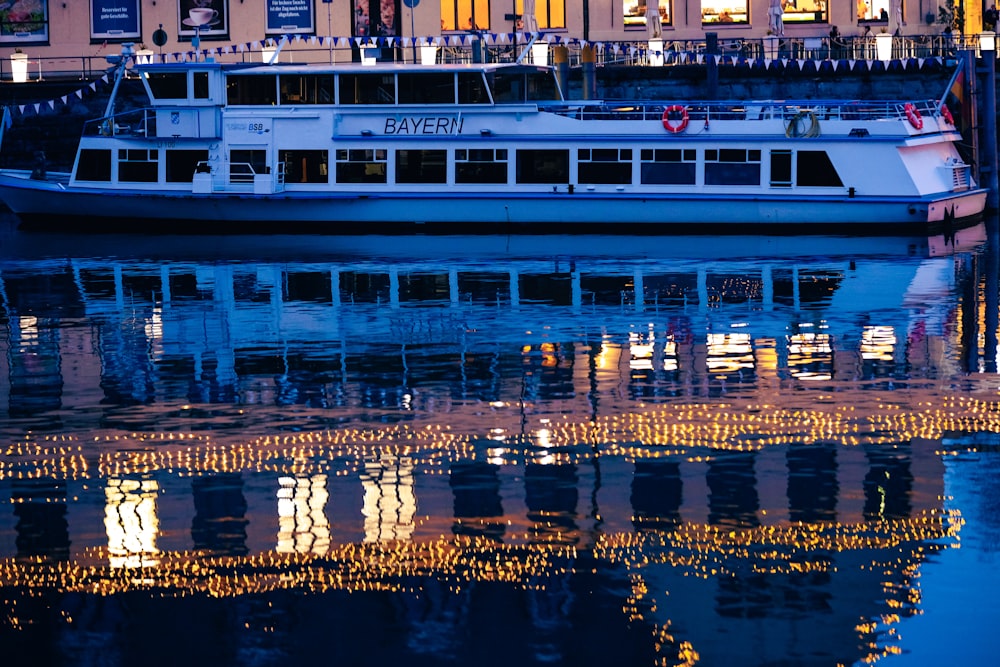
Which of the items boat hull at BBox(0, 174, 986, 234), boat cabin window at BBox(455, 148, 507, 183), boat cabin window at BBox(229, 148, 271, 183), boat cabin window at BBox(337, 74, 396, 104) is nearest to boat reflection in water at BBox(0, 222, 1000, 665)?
boat hull at BBox(0, 174, 986, 234)

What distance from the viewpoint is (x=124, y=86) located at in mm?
51812

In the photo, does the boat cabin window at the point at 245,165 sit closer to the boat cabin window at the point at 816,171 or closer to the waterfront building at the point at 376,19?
the boat cabin window at the point at 816,171

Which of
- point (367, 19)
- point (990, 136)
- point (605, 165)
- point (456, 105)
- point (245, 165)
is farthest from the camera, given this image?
point (367, 19)

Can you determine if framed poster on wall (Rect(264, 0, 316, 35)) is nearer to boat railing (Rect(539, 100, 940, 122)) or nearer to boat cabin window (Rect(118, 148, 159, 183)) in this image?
boat cabin window (Rect(118, 148, 159, 183))

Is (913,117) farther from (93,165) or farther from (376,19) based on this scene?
(376,19)

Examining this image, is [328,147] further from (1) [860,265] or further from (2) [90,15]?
(2) [90,15]

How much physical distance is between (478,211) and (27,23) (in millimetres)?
23795

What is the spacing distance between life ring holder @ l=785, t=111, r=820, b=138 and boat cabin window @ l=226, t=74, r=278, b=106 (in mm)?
11459

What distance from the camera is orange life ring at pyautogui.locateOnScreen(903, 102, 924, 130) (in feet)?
129

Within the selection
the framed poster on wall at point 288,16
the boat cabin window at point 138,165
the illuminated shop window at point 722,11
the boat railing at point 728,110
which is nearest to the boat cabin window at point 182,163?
the boat cabin window at point 138,165

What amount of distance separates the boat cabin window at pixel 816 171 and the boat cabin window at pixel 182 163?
1327 cm

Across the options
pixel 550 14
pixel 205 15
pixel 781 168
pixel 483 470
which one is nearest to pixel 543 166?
pixel 781 168

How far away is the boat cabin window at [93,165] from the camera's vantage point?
4275cm

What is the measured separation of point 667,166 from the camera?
4025 cm
